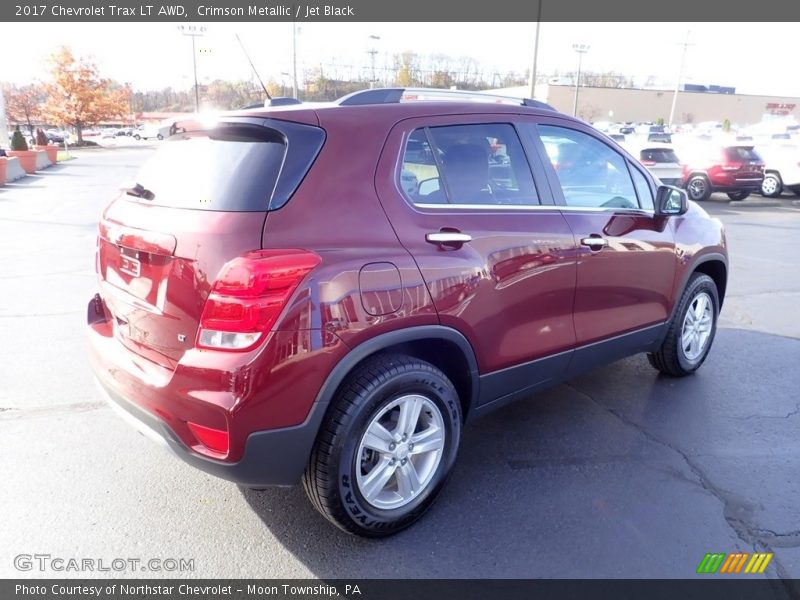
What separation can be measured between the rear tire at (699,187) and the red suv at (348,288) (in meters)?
15.7

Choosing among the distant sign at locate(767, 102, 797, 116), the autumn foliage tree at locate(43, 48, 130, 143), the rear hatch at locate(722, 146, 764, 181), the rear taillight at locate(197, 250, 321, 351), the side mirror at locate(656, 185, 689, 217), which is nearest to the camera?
the rear taillight at locate(197, 250, 321, 351)

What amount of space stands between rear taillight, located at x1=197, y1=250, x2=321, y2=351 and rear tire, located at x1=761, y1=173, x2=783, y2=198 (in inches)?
763

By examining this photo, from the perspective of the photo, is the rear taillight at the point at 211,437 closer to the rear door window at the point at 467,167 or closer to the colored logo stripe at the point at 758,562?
the rear door window at the point at 467,167

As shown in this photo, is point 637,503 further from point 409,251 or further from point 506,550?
point 409,251

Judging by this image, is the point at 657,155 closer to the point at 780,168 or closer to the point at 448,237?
the point at 780,168

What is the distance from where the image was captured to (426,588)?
2.47 m

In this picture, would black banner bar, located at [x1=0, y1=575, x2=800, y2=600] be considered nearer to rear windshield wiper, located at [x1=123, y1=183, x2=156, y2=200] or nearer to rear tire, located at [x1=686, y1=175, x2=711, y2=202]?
rear windshield wiper, located at [x1=123, y1=183, x2=156, y2=200]

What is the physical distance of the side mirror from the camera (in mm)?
3893

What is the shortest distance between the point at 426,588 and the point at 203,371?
50.0 inches

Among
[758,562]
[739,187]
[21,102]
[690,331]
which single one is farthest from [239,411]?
[21,102]

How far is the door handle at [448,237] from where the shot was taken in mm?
2674

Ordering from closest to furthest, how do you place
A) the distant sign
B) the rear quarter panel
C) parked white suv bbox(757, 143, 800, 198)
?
the rear quarter panel
parked white suv bbox(757, 143, 800, 198)
the distant sign

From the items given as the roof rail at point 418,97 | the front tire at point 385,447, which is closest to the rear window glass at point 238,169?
the roof rail at point 418,97

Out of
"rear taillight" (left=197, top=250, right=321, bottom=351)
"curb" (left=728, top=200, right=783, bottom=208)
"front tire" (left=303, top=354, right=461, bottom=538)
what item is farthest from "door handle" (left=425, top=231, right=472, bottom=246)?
"curb" (left=728, top=200, right=783, bottom=208)
